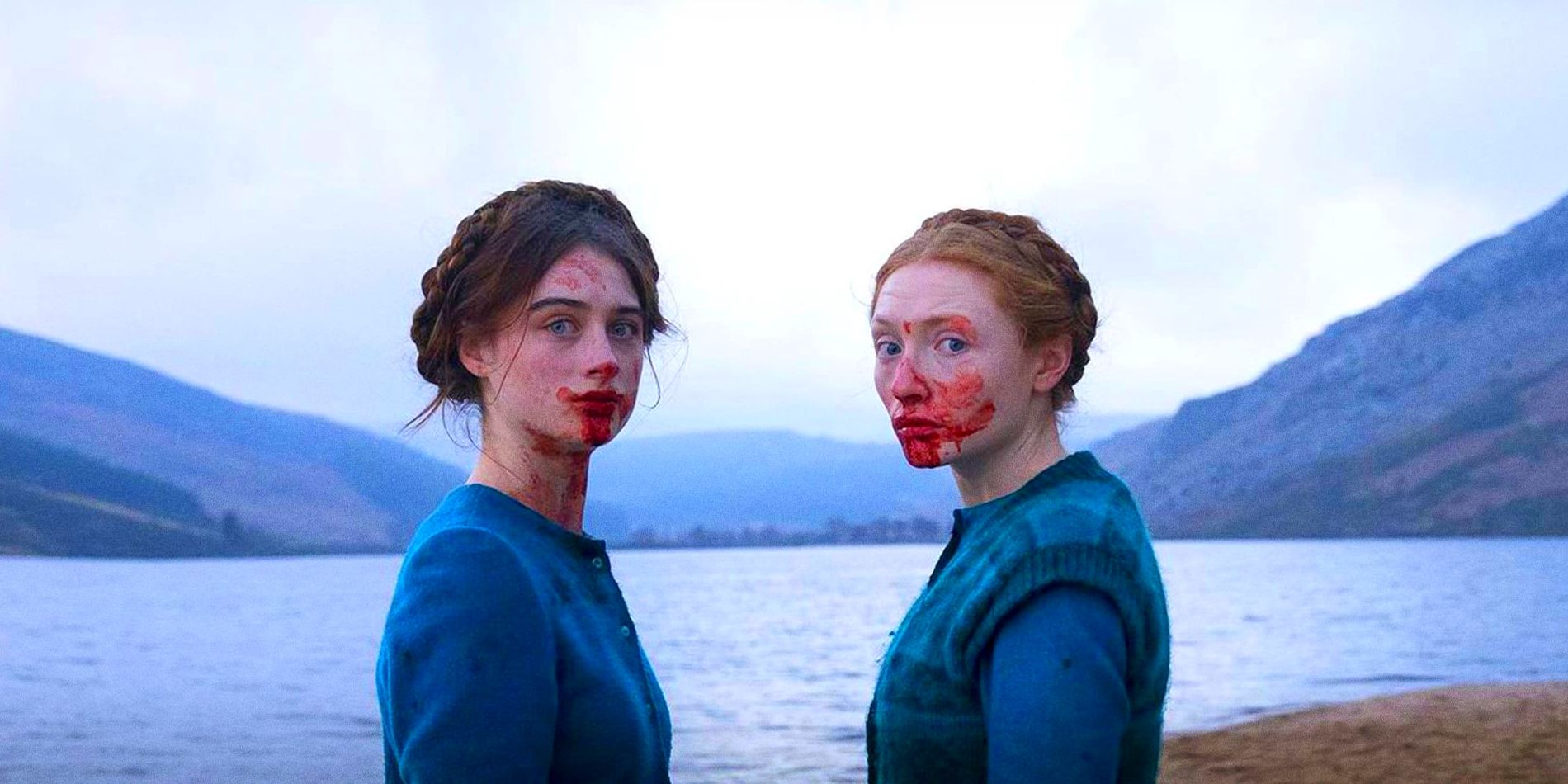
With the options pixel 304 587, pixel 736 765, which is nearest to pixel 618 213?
pixel 736 765

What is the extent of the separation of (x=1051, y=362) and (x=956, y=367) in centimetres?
21

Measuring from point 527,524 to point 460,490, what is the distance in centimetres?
17

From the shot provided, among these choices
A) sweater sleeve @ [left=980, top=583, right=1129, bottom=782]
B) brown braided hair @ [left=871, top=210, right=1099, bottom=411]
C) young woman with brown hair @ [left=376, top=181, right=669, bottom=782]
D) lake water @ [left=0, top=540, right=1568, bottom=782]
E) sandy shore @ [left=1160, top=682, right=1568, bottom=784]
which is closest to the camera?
sweater sleeve @ [left=980, top=583, right=1129, bottom=782]

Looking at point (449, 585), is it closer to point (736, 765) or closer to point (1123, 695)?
point (1123, 695)

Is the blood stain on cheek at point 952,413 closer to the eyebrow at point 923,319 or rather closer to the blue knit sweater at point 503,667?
the eyebrow at point 923,319

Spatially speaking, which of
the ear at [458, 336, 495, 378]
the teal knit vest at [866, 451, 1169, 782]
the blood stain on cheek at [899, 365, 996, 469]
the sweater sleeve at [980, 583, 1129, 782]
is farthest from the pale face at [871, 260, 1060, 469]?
the ear at [458, 336, 495, 378]

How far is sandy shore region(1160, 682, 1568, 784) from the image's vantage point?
669 inches

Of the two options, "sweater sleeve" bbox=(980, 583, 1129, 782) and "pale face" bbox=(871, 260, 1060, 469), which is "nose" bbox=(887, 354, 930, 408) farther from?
"sweater sleeve" bbox=(980, 583, 1129, 782)

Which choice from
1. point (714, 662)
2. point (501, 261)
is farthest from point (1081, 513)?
point (714, 662)

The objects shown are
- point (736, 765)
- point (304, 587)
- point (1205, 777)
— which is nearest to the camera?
point (1205, 777)

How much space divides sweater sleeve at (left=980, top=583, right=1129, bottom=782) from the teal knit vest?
5 cm

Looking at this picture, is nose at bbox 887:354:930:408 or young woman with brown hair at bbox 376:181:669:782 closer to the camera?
young woman with brown hair at bbox 376:181:669:782

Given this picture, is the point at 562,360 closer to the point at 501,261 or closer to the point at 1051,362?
the point at 501,261

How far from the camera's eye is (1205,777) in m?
18.7
